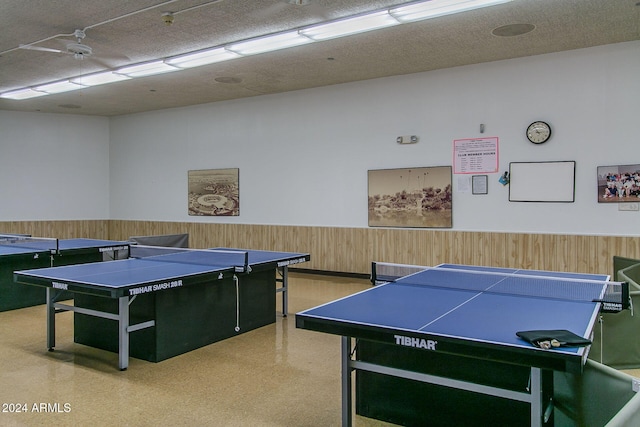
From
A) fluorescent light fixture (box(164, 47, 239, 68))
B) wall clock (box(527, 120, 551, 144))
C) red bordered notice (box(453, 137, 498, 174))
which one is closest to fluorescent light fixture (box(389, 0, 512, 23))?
fluorescent light fixture (box(164, 47, 239, 68))

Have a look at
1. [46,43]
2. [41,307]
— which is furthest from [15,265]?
[46,43]

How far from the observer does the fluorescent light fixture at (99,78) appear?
296 inches

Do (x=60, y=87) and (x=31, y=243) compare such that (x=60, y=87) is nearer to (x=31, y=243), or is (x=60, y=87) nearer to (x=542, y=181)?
(x=31, y=243)

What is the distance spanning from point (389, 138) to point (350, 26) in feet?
8.99

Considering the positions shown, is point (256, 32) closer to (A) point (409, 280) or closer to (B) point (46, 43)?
(B) point (46, 43)

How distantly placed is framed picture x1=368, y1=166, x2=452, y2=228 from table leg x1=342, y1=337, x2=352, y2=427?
16.6 feet

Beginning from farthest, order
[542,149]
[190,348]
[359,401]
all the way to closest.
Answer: [542,149] → [190,348] → [359,401]

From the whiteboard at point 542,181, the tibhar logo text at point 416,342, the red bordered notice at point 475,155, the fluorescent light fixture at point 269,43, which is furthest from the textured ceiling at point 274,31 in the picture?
the tibhar logo text at point 416,342

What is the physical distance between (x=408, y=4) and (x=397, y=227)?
3773mm

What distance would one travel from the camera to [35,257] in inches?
226

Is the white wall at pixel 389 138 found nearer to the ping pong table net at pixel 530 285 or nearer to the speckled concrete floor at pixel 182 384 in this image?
the ping pong table net at pixel 530 285

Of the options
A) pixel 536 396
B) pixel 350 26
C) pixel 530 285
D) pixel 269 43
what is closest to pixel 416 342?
pixel 536 396

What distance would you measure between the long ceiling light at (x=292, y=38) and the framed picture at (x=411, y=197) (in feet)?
8.91

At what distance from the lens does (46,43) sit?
19.8ft
